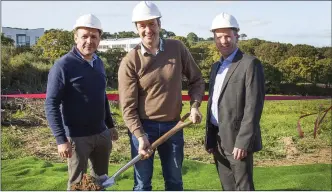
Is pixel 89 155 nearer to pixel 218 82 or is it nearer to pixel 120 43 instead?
pixel 218 82

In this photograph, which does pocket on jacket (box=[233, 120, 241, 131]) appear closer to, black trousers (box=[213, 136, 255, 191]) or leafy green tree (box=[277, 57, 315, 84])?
black trousers (box=[213, 136, 255, 191])

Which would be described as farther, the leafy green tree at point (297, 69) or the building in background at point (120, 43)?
the leafy green tree at point (297, 69)

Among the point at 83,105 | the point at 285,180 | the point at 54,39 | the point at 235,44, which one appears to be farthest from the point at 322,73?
the point at 83,105

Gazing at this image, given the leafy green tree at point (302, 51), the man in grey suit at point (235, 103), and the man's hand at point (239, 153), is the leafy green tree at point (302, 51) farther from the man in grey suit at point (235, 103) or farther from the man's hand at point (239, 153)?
the man's hand at point (239, 153)

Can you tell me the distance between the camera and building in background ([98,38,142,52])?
409cm

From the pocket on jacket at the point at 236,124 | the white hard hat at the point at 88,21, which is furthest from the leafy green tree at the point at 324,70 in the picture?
the white hard hat at the point at 88,21

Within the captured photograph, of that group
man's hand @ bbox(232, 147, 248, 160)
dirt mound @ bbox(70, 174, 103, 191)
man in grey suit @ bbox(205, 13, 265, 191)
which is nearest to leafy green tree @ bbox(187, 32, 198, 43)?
man in grey suit @ bbox(205, 13, 265, 191)

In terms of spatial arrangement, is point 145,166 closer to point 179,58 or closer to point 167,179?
point 167,179

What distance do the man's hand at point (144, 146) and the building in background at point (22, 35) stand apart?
146 inches

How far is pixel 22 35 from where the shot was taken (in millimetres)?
5531

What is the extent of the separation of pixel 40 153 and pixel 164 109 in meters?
3.42

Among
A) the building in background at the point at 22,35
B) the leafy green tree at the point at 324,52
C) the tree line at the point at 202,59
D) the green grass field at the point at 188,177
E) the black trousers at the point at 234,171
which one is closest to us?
the black trousers at the point at 234,171

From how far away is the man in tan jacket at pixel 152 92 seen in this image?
203 centimetres

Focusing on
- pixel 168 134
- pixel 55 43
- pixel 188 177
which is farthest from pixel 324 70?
pixel 168 134
